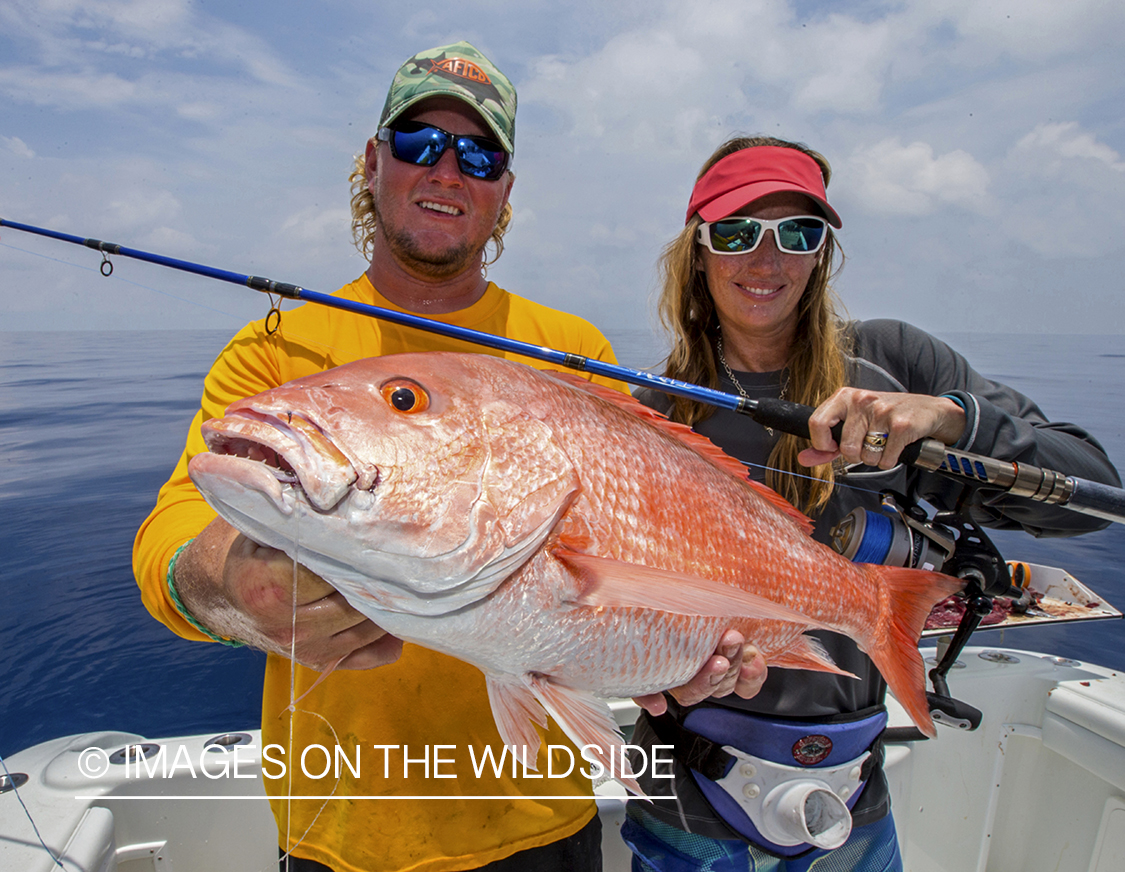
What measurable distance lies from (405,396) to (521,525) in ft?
1.01

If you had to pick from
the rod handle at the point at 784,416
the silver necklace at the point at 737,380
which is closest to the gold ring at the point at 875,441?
the rod handle at the point at 784,416

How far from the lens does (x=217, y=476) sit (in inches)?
35.9

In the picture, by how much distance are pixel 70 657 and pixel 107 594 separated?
63 centimetres

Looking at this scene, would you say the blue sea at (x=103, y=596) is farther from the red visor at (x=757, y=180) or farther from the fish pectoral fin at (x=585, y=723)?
the fish pectoral fin at (x=585, y=723)

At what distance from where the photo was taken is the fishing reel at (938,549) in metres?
1.84

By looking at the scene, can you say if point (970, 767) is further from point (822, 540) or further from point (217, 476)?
point (217, 476)

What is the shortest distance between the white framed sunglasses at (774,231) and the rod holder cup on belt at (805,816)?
1644mm

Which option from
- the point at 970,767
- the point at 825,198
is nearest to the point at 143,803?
the point at 825,198

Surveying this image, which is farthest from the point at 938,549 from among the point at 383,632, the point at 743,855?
the point at 383,632

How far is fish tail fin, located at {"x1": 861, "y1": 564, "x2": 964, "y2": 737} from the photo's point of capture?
1766mm

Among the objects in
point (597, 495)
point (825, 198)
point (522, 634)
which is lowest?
point (522, 634)

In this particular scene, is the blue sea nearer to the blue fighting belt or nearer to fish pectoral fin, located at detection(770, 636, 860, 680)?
fish pectoral fin, located at detection(770, 636, 860, 680)

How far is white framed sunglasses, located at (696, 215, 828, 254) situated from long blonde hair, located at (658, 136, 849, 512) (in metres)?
0.15

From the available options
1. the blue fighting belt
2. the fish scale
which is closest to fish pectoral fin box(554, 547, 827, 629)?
the fish scale
